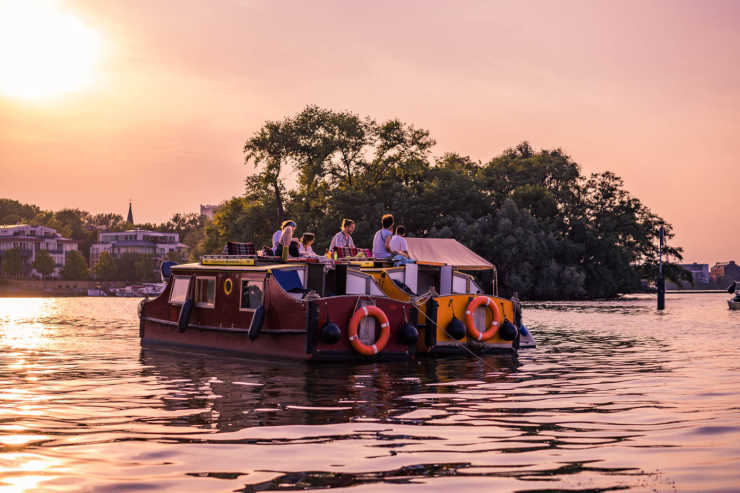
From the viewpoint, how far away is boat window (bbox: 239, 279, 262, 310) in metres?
21.5

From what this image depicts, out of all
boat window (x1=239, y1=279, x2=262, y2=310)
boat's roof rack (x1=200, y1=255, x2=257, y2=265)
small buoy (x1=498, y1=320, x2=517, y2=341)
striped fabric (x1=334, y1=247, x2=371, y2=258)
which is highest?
striped fabric (x1=334, y1=247, x2=371, y2=258)

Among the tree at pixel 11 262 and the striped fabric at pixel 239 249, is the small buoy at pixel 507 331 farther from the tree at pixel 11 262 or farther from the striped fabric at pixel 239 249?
the tree at pixel 11 262

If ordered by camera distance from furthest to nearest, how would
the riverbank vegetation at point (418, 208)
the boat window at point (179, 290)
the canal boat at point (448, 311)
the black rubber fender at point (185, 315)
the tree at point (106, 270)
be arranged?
the tree at point (106, 270)
the riverbank vegetation at point (418, 208)
the boat window at point (179, 290)
the black rubber fender at point (185, 315)
the canal boat at point (448, 311)

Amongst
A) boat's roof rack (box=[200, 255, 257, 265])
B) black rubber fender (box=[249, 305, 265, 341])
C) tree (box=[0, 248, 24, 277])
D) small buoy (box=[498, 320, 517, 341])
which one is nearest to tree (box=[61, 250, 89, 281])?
tree (box=[0, 248, 24, 277])

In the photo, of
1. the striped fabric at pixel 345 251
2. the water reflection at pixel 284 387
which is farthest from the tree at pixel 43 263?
the water reflection at pixel 284 387

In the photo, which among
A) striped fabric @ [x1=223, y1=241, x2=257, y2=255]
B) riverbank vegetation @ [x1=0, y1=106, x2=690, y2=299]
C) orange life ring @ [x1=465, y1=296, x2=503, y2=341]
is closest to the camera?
orange life ring @ [x1=465, y1=296, x2=503, y2=341]

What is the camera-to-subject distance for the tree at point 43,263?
193 meters

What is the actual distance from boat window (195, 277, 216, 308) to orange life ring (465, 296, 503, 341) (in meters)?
6.54

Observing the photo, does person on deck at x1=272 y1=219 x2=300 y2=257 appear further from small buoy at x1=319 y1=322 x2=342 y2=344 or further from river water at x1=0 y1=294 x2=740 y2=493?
small buoy at x1=319 y1=322 x2=342 y2=344

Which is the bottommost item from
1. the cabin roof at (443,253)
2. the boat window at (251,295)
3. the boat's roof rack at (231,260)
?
the boat window at (251,295)

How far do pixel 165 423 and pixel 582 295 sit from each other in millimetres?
84346

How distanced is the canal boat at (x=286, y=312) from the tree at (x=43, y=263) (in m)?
179

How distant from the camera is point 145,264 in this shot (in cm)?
19625

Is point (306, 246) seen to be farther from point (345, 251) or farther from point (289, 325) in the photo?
point (289, 325)
